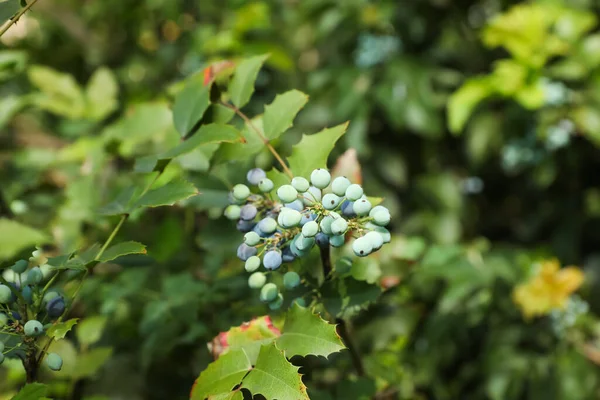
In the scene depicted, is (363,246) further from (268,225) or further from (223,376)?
(223,376)

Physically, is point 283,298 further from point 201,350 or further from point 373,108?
point 373,108

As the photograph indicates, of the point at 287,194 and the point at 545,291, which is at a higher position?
the point at 287,194

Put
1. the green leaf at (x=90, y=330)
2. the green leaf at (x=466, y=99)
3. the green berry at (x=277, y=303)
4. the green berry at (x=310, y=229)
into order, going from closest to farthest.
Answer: the green berry at (x=310, y=229) < the green berry at (x=277, y=303) < the green leaf at (x=90, y=330) < the green leaf at (x=466, y=99)

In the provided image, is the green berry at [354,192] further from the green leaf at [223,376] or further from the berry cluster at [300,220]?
the green leaf at [223,376]

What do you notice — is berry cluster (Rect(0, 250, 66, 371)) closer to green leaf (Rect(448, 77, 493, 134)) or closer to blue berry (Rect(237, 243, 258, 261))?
blue berry (Rect(237, 243, 258, 261))

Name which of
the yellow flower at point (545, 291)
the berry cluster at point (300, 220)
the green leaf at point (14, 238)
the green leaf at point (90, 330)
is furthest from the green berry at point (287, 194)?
the yellow flower at point (545, 291)

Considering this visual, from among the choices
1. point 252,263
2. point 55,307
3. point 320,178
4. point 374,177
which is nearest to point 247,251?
point 252,263
